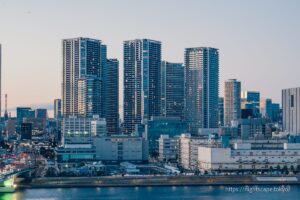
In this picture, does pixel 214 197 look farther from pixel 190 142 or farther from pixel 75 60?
pixel 75 60

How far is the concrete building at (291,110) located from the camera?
62000mm

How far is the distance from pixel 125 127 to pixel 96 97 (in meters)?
4.42

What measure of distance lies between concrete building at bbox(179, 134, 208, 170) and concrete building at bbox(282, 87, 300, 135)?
20.4 meters

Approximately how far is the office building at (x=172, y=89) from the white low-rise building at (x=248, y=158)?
33742 millimetres

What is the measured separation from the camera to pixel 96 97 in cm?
6800

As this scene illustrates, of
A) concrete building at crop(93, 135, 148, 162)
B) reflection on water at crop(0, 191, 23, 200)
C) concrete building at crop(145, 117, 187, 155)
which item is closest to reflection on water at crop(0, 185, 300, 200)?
reflection on water at crop(0, 191, 23, 200)

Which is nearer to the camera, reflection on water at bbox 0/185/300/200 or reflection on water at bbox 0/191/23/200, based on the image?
reflection on water at bbox 0/185/300/200

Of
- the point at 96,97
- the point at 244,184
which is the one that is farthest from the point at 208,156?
the point at 96,97

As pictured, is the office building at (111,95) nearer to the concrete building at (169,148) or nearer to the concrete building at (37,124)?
the concrete building at (37,124)

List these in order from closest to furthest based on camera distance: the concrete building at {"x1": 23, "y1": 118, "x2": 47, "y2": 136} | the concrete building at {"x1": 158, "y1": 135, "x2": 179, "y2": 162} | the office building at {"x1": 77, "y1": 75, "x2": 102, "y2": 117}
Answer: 1. the concrete building at {"x1": 158, "y1": 135, "x2": 179, "y2": 162}
2. the office building at {"x1": 77, "y1": 75, "x2": 102, "y2": 117}
3. the concrete building at {"x1": 23, "y1": 118, "x2": 47, "y2": 136}

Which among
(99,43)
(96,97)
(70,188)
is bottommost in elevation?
(70,188)

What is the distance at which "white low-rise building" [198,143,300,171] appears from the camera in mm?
35938

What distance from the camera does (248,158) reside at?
36.2m

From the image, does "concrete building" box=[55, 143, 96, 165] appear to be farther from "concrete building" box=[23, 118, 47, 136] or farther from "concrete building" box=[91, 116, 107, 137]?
"concrete building" box=[23, 118, 47, 136]
